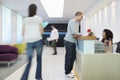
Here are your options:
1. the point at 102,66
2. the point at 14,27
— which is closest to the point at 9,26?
the point at 14,27

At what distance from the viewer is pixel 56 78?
4.29 m

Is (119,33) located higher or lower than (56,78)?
higher

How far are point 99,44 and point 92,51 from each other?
223 millimetres

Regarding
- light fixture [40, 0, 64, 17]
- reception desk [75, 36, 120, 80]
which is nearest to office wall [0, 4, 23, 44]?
light fixture [40, 0, 64, 17]

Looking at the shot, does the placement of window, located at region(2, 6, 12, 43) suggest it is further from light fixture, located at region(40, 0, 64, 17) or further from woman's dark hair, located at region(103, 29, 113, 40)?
woman's dark hair, located at region(103, 29, 113, 40)

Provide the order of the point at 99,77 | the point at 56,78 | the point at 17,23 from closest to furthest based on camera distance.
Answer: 1. the point at 99,77
2. the point at 56,78
3. the point at 17,23

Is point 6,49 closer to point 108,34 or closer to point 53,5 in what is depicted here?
point 108,34

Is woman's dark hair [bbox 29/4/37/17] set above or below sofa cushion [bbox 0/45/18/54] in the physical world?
above

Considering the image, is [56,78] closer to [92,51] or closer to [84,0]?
[92,51]

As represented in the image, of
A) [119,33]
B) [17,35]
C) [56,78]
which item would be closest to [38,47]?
[56,78]

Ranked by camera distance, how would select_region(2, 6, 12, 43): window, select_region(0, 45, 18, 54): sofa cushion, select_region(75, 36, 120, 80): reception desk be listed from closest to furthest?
select_region(75, 36, 120, 80): reception desk
select_region(0, 45, 18, 54): sofa cushion
select_region(2, 6, 12, 43): window

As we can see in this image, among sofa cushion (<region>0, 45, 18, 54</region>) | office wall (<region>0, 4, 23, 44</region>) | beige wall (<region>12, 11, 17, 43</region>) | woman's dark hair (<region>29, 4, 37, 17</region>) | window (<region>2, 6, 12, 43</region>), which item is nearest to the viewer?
woman's dark hair (<region>29, 4, 37, 17</region>)

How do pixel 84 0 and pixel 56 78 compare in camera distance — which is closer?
pixel 56 78

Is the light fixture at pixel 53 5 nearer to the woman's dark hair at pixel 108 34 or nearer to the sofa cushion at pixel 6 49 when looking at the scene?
the sofa cushion at pixel 6 49
